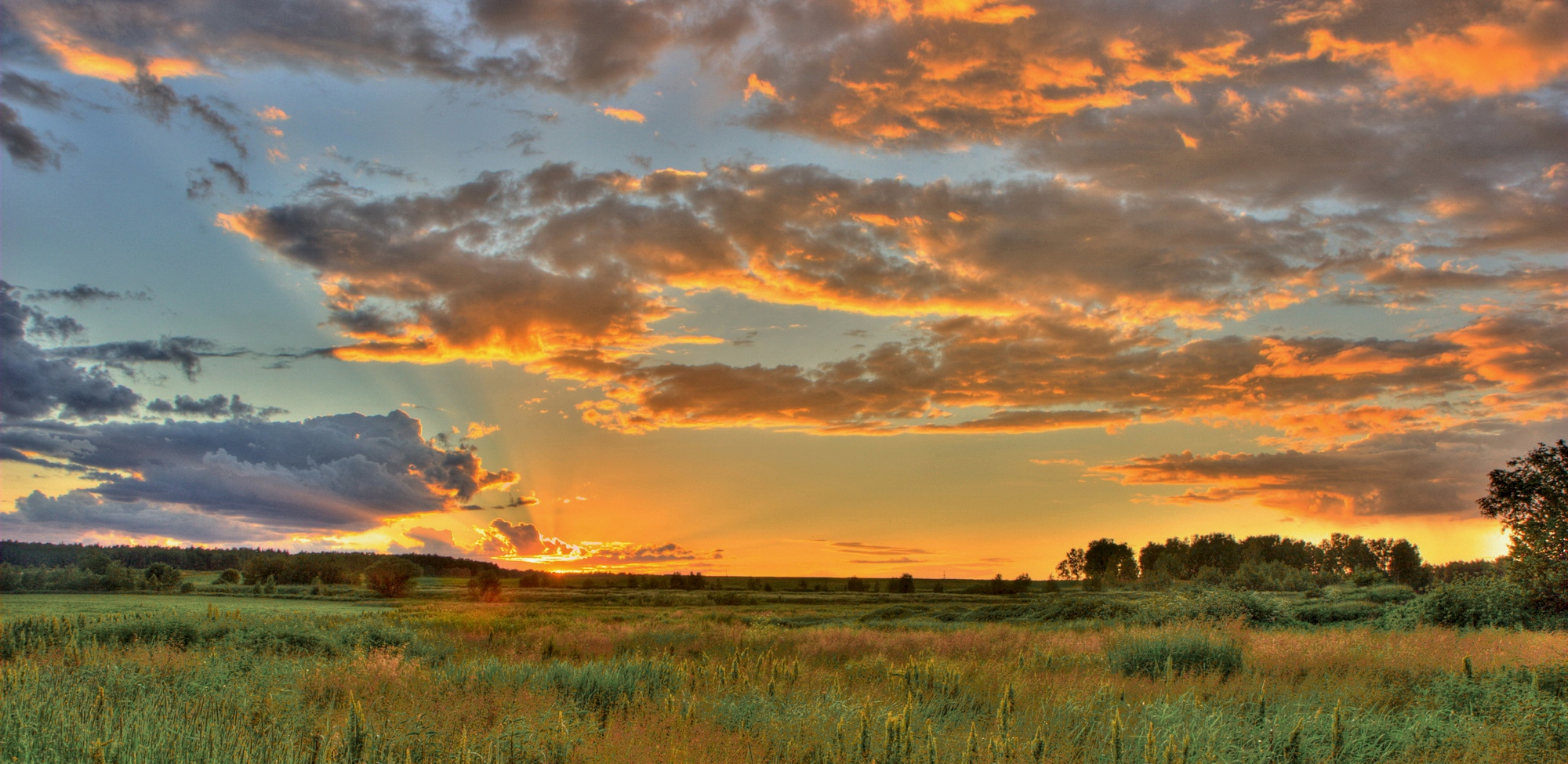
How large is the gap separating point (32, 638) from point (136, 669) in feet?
33.4

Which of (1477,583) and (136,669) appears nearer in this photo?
(136,669)

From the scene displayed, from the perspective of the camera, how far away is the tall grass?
8844 millimetres

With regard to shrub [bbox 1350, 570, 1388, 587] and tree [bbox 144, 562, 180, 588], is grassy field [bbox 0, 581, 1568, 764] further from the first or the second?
shrub [bbox 1350, 570, 1388, 587]

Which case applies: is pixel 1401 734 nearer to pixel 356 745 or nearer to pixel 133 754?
pixel 356 745

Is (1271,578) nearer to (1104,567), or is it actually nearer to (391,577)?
(1104,567)

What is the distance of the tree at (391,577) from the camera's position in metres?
78.0

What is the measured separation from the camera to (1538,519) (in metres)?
31.3

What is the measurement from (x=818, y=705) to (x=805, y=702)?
0.68m

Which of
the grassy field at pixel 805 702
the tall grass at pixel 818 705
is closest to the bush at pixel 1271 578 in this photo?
the grassy field at pixel 805 702

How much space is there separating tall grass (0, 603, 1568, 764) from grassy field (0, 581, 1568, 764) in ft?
0.19

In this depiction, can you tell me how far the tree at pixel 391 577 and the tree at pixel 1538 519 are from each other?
82.7 meters

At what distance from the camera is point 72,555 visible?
78.2 m

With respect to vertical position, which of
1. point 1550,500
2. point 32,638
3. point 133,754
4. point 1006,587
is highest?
point 1550,500

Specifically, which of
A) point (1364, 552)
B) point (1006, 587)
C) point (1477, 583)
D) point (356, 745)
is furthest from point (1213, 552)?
point (356, 745)
